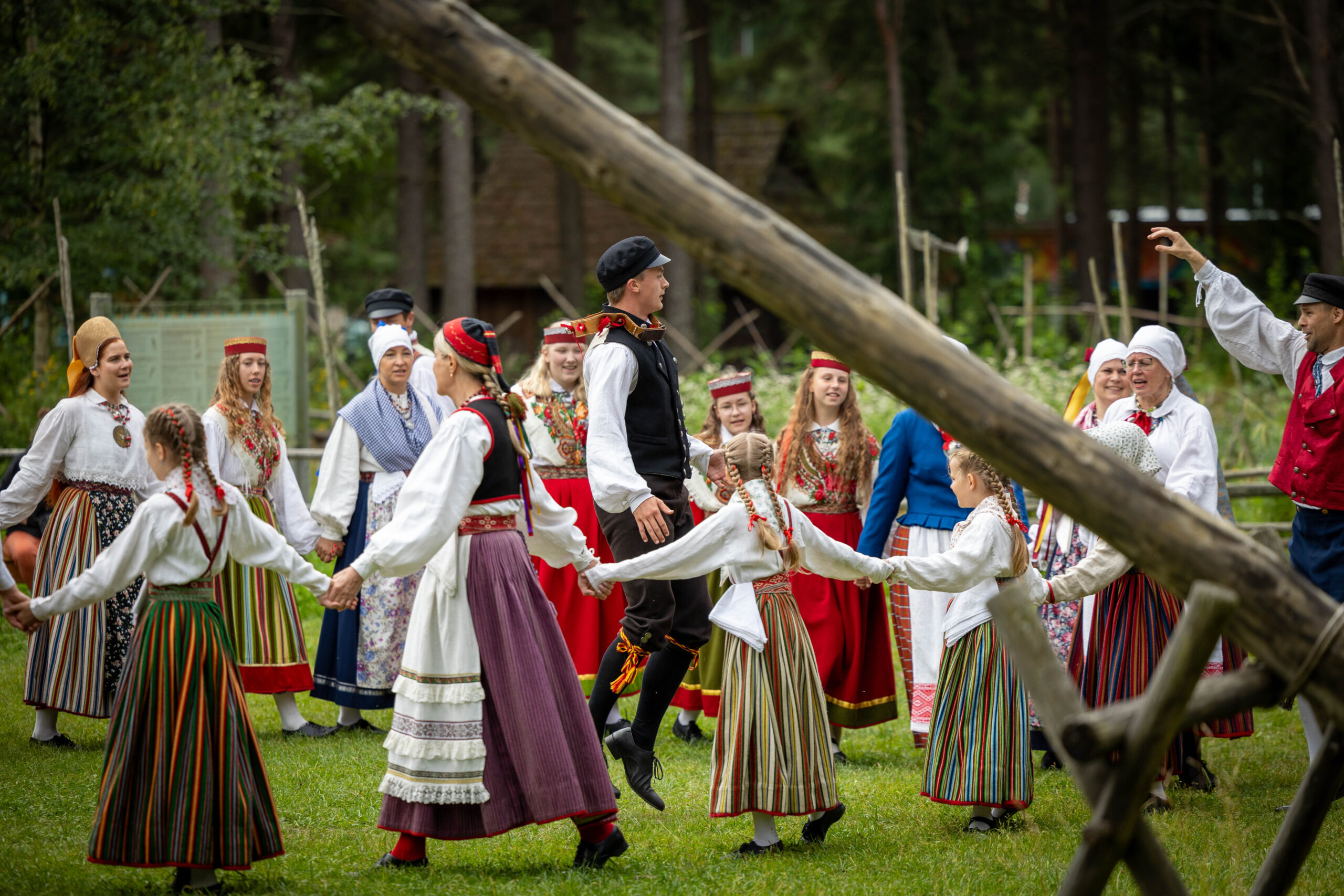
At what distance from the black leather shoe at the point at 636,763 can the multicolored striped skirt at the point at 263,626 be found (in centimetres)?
215

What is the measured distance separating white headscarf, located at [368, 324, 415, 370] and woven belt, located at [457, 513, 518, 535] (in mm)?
2437

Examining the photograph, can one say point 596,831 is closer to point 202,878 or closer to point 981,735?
point 202,878

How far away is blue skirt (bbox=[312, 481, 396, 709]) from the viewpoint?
6195 millimetres

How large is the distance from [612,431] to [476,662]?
106cm

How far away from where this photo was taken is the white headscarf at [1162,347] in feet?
17.7

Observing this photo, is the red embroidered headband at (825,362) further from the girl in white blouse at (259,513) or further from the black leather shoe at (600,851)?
the black leather shoe at (600,851)

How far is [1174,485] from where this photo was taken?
17.0 ft

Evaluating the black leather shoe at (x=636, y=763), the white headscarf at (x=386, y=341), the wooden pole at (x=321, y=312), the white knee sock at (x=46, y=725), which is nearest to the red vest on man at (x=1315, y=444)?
the black leather shoe at (x=636, y=763)

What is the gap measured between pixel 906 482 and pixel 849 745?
1.40 metres

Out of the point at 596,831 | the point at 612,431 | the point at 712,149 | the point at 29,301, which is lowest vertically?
the point at 596,831

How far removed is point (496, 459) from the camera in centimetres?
403

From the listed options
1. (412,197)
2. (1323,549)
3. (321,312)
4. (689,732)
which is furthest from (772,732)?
(412,197)

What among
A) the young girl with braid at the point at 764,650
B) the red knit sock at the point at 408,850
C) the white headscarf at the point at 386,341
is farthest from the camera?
the white headscarf at the point at 386,341

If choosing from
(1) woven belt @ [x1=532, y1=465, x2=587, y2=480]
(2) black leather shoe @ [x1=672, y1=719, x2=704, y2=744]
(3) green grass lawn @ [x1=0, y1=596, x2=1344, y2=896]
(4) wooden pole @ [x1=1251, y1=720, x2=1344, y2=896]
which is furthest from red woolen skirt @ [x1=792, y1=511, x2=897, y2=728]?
(4) wooden pole @ [x1=1251, y1=720, x2=1344, y2=896]
